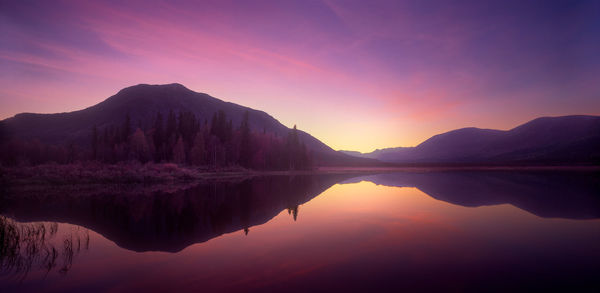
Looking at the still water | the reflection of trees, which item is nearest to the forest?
the still water

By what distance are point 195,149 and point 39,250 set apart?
73554 mm

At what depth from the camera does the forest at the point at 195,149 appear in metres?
82.7

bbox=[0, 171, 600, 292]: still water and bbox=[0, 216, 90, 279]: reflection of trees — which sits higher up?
bbox=[0, 216, 90, 279]: reflection of trees

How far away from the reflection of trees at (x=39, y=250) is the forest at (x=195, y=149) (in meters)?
63.7

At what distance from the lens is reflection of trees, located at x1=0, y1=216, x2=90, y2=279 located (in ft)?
28.8

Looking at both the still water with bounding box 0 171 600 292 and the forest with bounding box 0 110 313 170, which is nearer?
the still water with bounding box 0 171 600 292

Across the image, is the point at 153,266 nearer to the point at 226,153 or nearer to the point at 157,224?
the point at 157,224

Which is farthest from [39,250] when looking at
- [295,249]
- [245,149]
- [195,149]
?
[245,149]

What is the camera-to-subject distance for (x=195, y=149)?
80.8 meters

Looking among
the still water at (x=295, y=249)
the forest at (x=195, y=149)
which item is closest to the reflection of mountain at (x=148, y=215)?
the still water at (x=295, y=249)

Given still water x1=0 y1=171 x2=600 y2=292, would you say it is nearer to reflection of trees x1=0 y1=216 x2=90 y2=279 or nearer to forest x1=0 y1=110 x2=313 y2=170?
reflection of trees x1=0 y1=216 x2=90 y2=279

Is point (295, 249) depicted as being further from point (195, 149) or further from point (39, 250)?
point (195, 149)

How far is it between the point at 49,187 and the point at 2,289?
32114mm

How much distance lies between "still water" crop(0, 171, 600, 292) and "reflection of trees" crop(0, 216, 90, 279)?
0.06 metres
